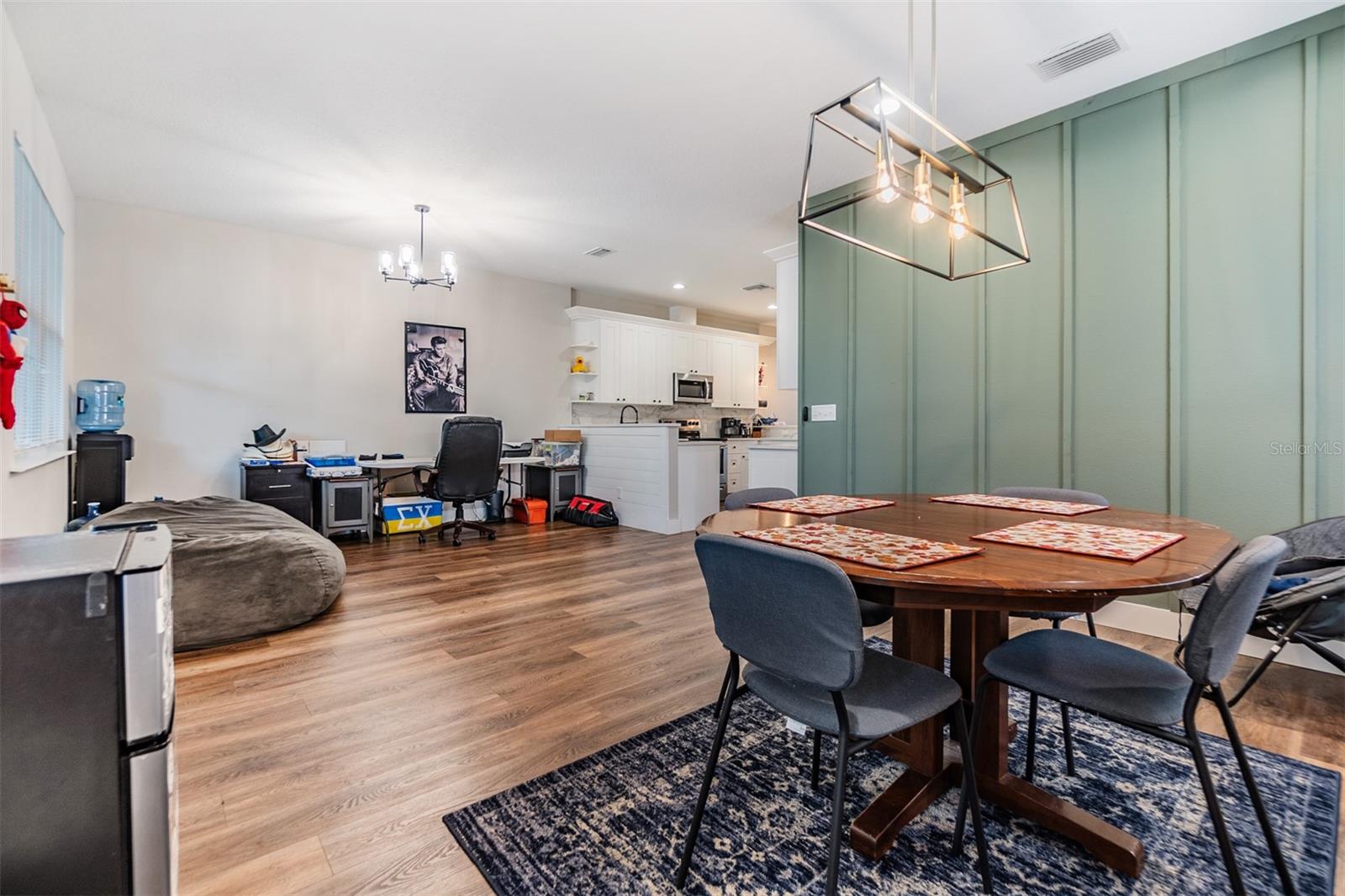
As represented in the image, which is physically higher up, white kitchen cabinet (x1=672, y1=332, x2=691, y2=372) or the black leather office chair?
white kitchen cabinet (x1=672, y1=332, x2=691, y2=372)

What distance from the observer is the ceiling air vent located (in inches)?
110

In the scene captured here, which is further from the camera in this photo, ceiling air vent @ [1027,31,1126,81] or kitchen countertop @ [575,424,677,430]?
kitchen countertop @ [575,424,677,430]

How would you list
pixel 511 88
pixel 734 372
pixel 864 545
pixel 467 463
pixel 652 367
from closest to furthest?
1. pixel 864 545
2. pixel 511 88
3. pixel 467 463
4. pixel 652 367
5. pixel 734 372

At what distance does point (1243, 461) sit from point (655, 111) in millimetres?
3520

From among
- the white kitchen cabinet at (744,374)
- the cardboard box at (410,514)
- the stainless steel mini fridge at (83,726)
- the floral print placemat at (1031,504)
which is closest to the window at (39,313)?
the cardboard box at (410,514)

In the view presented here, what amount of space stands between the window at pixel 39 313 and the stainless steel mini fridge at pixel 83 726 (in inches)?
125

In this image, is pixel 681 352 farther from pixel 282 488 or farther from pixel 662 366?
pixel 282 488

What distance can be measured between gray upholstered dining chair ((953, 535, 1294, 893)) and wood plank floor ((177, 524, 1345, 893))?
561mm

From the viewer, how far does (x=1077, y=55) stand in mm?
2895

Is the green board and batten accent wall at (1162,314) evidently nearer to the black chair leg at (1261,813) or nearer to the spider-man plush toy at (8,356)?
the black chair leg at (1261,813)

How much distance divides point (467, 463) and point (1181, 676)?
5.11m

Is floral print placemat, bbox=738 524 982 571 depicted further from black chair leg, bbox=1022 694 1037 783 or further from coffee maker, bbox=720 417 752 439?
coffee maker, bbox=720 417 752 439

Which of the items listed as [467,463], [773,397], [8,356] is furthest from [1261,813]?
[773,397]

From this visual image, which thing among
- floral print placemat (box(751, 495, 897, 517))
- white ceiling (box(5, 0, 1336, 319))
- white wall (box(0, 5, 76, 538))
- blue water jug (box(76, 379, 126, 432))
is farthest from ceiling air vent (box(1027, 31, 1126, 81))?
blue water jug (box(76, 379, 126, 432))
